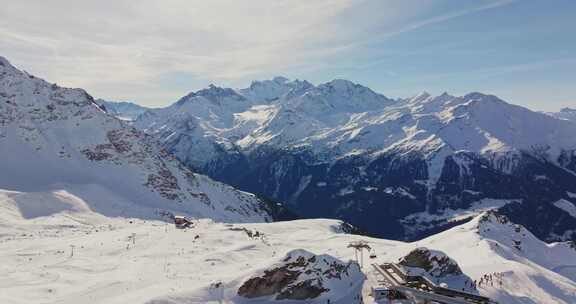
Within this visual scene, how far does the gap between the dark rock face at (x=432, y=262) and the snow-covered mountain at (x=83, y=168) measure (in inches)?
3479

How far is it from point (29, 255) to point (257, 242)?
25.4 metres

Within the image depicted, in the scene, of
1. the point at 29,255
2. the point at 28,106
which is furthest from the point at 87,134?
the point at 29,255

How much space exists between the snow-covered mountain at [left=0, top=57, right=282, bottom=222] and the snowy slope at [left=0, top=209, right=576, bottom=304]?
49103 millimetres

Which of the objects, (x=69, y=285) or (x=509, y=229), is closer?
(x=69, y=285)

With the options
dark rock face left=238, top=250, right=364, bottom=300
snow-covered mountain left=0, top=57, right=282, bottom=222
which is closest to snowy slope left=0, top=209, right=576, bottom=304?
dark rock face left=238, top=250, right=364, bottom=300

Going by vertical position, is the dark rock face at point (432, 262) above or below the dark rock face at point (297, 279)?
below

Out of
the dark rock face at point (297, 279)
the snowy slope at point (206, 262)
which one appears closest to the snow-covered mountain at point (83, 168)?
the snowy slope at point (206, 262)

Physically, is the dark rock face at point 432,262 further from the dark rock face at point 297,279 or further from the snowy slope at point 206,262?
the dark rock face at point 297,279

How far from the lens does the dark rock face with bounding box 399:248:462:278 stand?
5056 cm

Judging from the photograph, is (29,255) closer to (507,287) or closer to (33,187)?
(507,287)

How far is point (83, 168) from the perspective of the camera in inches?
6201

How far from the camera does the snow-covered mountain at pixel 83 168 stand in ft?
434

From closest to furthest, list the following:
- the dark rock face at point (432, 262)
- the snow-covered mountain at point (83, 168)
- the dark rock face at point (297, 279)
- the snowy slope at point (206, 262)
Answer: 1. the snowy slope at point (206, 262)
2. the dark rock face at point (297, 279)
3. the dark rock face at point (432, 262)
4. the snow-covered mountain at point (83, 168)

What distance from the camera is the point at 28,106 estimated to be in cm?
18250
